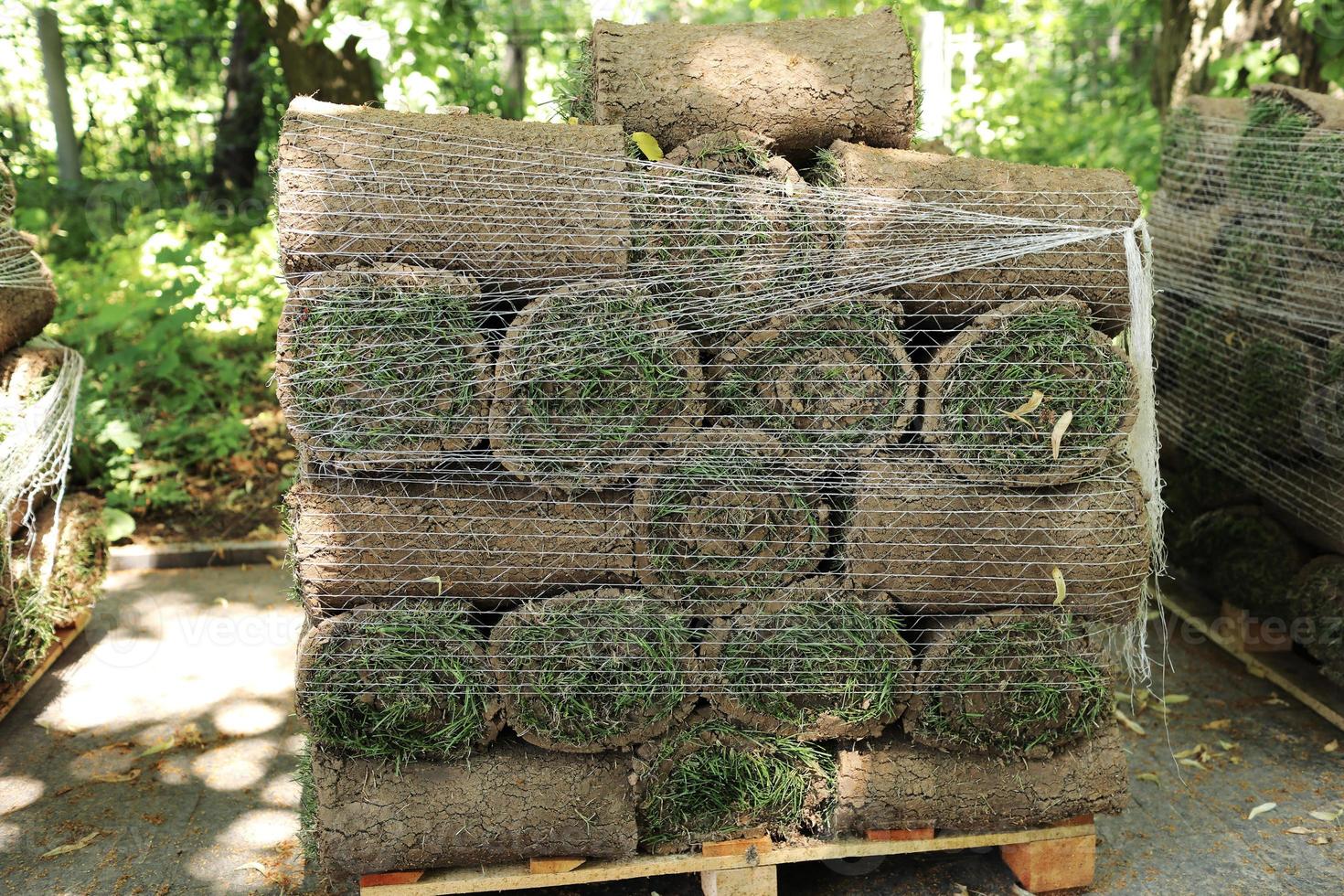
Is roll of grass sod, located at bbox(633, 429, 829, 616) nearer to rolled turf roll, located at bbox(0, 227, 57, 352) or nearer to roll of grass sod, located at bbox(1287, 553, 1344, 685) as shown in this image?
roll of grass sod, located at bbox(1287, 553, 1344, 685)

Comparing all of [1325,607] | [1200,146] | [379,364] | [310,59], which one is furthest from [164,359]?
[1325,607]

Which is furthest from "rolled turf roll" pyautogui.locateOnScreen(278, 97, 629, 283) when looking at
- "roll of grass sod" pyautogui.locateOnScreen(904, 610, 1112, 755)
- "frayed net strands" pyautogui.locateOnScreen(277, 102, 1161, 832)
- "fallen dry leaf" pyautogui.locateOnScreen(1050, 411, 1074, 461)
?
"roll of grass sod" pyautogui.locateOnScreen(904, 610, 1112, 755)

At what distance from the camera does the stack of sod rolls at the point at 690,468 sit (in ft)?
8.99

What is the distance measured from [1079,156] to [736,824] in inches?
278

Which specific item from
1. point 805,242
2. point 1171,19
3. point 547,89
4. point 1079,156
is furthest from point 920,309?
point 547,89

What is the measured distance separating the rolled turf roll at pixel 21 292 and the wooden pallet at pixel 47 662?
1.15m

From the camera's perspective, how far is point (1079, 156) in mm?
8477

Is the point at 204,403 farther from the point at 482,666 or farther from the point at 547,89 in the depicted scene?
the point at 547,89

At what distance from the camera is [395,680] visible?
2.82 metres

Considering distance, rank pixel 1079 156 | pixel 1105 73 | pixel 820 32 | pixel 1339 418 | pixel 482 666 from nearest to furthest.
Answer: pixel 482 666
pixel 820 32
pixel 1339 418
pixel 1079 156
pixel 1105 73

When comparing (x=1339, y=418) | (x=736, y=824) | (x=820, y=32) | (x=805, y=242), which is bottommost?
(x=736, y=824)

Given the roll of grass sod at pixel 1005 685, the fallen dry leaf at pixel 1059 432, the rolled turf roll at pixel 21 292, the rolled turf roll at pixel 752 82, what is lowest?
the roll of grass sod at pixel 1005 685

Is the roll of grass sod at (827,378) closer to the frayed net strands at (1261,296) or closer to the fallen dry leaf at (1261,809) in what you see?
the fallen dry leaf at (1261,809)

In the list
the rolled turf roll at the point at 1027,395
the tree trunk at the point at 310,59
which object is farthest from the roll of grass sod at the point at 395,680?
the tree trunk at the point at 310,59
